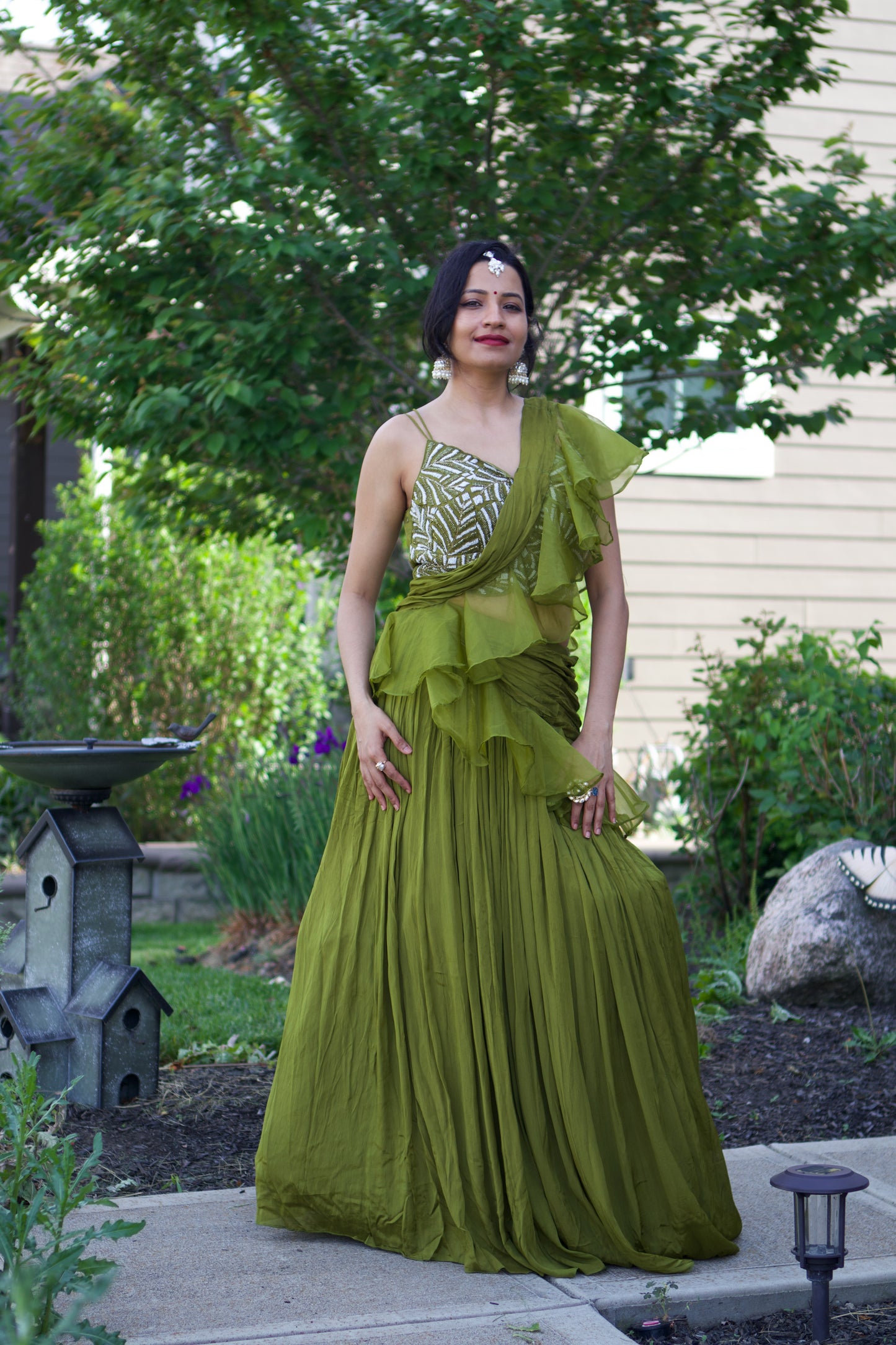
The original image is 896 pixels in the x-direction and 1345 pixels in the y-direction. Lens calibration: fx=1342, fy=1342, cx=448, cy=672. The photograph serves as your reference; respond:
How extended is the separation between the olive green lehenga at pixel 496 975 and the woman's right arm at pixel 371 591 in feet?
0.15

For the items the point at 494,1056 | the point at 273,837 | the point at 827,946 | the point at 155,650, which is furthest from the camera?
the point at 155,650

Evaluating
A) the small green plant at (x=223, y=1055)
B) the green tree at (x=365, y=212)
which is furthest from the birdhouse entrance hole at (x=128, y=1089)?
the green tree at (x=365, y=212)

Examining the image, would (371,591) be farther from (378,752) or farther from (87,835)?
(87,835)

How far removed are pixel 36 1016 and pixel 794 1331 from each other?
214cm

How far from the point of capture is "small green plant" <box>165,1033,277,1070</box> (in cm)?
416

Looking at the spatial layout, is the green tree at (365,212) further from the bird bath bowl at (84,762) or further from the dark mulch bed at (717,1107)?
the dark mulch bed at (717,1107)

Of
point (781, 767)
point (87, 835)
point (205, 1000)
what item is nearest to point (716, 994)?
point (781, 767)

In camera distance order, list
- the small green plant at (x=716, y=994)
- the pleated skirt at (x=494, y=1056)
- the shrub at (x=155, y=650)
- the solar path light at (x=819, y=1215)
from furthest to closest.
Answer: the shrub at (x=155, y=650), the small green plant at (x=716, y=994), the pleated skirt at (x=494, y=1056), the solar path light at (x=819, y=1215)

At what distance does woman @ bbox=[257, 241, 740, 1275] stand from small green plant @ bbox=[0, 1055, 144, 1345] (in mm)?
521

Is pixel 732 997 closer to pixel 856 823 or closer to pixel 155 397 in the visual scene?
pixel 856 823

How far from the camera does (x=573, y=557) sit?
2.72 metres

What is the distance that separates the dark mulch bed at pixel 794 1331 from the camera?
7.51ft

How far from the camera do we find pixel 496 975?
2.57m

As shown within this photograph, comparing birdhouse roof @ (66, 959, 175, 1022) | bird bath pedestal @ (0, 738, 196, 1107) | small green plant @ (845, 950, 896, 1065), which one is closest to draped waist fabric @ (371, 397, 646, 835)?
bird bath pedestal @ (0, 738, 196, 1107)
